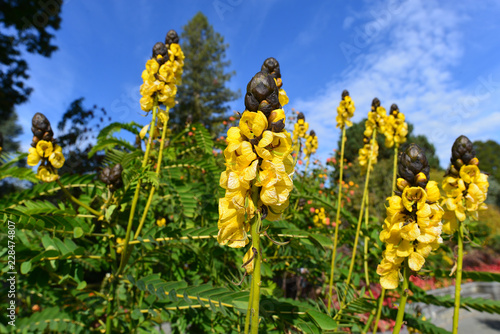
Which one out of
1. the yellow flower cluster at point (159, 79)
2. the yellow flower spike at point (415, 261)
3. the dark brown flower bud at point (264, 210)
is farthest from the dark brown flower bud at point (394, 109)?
the dark brown flower bud at point (264, 210)

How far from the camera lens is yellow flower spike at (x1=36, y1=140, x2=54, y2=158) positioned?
1.70 meters

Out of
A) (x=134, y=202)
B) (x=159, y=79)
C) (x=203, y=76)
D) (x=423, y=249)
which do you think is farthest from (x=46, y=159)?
(x=203, y=76)

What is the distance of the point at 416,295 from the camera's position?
1984mm

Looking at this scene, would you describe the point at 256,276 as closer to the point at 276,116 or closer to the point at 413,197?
the point at 276,116

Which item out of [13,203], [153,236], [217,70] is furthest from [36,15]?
[217,70]

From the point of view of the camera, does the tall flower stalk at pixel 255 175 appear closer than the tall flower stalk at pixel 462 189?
Yes

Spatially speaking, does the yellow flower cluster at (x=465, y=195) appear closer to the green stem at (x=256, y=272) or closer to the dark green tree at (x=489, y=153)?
the green stem at (x=256, y=272)

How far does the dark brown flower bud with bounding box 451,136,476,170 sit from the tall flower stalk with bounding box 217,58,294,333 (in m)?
1.33

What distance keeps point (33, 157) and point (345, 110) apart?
290cm

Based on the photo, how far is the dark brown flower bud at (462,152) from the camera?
1.53 metres

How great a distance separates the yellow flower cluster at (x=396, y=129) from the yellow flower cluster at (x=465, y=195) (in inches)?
58.2

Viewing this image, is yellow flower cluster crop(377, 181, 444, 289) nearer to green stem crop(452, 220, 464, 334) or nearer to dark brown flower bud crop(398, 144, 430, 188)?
dark brown flower bud crop(398, 144, 430, 188)

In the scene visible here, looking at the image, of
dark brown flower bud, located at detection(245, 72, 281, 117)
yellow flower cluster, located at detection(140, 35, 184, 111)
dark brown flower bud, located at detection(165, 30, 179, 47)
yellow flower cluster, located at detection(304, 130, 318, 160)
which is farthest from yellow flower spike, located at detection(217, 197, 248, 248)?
yellow flower cluster, located at detection(304, 130, 318, 160)

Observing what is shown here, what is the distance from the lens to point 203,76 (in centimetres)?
2520
